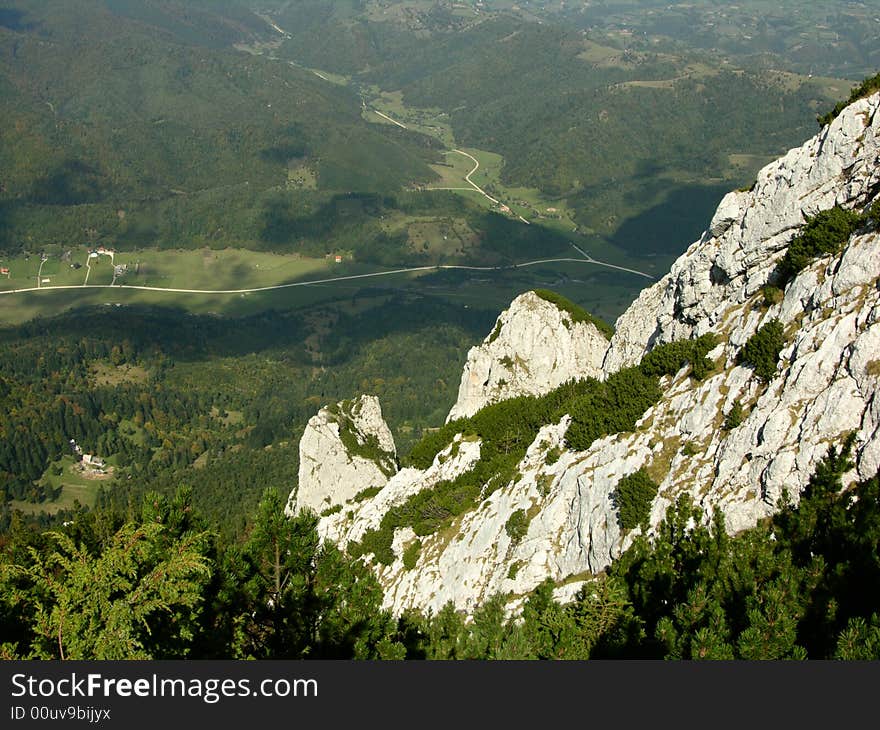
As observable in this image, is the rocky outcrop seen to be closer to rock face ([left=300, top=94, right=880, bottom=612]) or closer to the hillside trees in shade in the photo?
rock face ([left=300, top=94, right=880, bottom=612])

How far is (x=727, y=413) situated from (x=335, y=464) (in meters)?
55.5

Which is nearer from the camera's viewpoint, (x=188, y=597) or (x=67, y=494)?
(x=188, y=597)

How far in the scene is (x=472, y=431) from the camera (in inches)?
2557

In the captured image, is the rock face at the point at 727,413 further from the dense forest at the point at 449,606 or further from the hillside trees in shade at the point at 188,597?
the hillside trees in shade at the point at 188,597

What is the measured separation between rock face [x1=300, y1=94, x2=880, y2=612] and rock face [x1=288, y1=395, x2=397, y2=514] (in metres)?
31.2

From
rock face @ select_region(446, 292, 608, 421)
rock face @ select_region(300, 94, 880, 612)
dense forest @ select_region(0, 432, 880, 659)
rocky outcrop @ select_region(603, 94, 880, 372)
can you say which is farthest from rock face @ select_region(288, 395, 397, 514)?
dense forest @ select_region(0, 432, 880, 659)

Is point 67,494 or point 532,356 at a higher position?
point 532,356

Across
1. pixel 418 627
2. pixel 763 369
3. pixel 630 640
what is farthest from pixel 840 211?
pixel 418 627

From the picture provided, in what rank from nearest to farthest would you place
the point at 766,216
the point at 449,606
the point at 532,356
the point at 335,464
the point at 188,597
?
1. the point at 188,597
2. the point at 449,606
3. the point at 766,216
4. the point at 532,356
5. the point at 335,464

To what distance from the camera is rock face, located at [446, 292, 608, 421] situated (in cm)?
8094

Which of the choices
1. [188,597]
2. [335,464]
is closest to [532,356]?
[335,464]

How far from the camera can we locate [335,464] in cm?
8488

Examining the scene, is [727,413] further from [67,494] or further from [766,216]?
[67,494]

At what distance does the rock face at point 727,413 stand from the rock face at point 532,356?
74.9 ft
